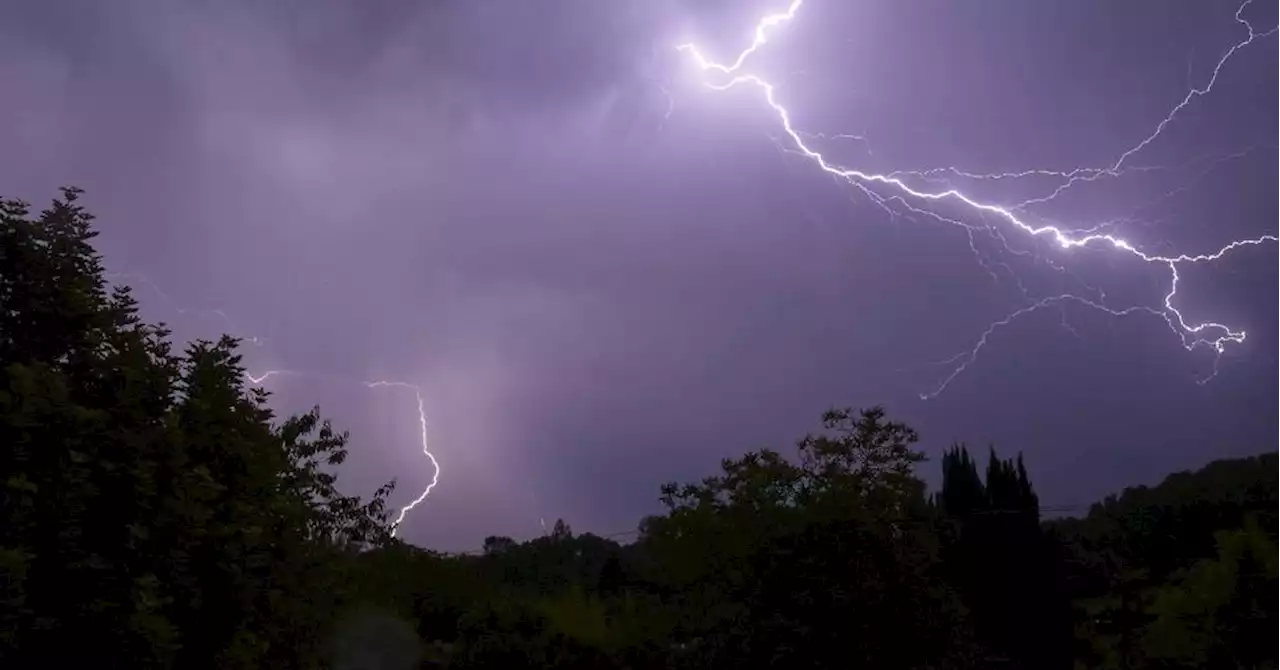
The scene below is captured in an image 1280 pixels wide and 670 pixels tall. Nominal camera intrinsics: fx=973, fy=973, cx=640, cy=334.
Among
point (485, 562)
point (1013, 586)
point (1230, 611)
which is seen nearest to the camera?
point (1230, 611)

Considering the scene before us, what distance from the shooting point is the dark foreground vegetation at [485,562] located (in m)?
4.46

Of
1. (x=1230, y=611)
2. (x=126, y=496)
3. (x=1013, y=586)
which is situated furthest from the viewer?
(x=1013, y=586)

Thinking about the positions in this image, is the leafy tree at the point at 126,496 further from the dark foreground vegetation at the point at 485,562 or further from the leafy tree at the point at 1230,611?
the leafy tree at the point at 1230,611

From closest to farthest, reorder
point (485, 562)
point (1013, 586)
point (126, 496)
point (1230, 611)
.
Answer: point (126, 496)
point (1230, 611)
point (1013, 586)
point (485, 562)

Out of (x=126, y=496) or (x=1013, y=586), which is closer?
(x=126, y=496)

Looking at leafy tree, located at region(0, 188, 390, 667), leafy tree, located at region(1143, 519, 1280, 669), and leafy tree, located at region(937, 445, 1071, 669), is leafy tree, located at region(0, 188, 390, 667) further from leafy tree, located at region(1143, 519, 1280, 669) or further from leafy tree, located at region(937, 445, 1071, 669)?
leafy tree, located at region(937, 445, 1071, 669)

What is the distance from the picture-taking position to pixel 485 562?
60.5 ft

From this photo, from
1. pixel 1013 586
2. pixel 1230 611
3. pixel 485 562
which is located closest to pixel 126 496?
pixel 1230 611

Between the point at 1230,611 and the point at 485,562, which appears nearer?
the point at 1230,611

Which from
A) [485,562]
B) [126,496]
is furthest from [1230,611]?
[485,562]

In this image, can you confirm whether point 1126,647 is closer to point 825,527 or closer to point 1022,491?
point 825,527

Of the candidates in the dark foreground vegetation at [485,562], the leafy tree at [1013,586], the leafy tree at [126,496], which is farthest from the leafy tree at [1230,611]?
the leafy tree at [126,496]

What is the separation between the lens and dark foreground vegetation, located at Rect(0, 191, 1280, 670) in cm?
446

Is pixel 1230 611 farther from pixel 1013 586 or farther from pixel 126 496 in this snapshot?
pixel 126 496
